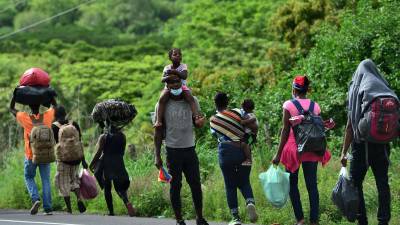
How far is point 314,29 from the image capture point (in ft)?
97.8

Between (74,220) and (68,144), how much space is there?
5.46 feet

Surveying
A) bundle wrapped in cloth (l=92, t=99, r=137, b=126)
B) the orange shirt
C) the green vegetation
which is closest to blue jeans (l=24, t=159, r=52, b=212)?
the orange shirt

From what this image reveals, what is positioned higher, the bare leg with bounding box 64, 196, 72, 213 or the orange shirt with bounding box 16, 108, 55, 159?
the orange shirt with bounding box 16, 108, 55, 159

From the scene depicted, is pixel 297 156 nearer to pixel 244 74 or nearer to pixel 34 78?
pixel 34 78

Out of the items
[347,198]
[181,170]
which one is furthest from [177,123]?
[347,198]

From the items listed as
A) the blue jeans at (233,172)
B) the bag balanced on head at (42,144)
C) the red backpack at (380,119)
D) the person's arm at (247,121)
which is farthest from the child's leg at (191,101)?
the bag balanced on head at (42,144)

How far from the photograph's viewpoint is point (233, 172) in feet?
38.2

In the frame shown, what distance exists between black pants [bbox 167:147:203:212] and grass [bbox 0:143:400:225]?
149 centimetres

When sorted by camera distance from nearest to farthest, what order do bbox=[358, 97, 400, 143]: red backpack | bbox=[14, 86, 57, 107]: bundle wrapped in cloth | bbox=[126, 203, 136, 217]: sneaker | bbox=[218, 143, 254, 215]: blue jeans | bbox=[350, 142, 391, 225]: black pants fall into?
bbox=[358, 97, 400, 143]: red backpack < bbox=[350, 142, 391, 225]: black pants < bbox=[218, 143, 254, 215]: blue jeans < bbox=[126, 203, 136, 217]: sneaker < bbox=[14, 86, 57, 107]: bundle wrapped in cloth

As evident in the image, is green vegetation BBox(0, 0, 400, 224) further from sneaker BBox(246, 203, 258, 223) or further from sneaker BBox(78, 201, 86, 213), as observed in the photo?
sneaker BBox(246, 203, 258, 223)

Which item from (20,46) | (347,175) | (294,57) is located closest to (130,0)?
(20,46)

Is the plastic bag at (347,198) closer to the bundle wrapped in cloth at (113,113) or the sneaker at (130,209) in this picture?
the sneaker at (130,209)

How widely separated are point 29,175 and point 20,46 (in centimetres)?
8892

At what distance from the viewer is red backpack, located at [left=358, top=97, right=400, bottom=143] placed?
996 centimetres
